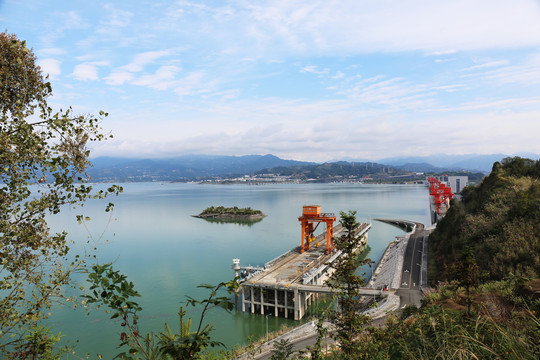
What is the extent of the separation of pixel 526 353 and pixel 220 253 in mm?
→ 33498

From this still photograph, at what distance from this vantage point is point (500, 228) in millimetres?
18750

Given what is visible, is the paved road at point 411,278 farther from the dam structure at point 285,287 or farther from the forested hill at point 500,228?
the dam structure at point 285,287

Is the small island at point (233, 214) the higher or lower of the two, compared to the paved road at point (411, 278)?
lower

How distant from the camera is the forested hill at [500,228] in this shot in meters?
15.9

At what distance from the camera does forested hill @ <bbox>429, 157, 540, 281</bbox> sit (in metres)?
15.9

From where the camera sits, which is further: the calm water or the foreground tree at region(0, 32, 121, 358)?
the calm water

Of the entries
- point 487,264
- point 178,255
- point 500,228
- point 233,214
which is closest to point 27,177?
point 487,264

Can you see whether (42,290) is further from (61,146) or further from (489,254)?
(489,254)

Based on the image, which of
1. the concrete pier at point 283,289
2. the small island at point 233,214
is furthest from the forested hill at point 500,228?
the small island at point 233,214

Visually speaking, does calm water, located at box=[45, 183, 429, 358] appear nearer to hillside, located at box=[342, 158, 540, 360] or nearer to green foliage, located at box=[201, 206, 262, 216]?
green foliage, located at box=[201, 206, 262, 216]

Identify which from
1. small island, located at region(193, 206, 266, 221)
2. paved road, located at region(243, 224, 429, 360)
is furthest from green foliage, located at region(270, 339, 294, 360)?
small island, located at region(193, 206, 266, 221)

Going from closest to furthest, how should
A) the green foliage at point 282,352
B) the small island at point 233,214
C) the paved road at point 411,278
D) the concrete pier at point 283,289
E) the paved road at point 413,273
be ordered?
1. the green foliage at point 282,352
2. the paved road at point 411,278
3. the paved road at point 413,273
4. the concrete pier at point 283,289
5. the small island at point 233,214

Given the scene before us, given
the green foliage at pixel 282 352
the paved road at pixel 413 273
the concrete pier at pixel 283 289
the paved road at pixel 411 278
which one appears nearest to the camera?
the green foliage at pixel 282 352

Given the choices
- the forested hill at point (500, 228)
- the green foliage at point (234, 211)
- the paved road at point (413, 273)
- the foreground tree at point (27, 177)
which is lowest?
the green foliage at point (234, 211)
